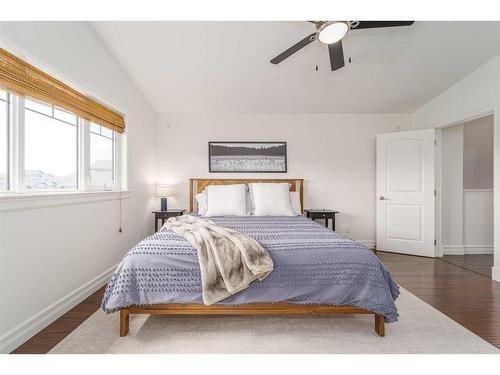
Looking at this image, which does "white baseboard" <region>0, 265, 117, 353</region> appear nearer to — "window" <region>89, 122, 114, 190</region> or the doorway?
"window" <region>89, 122, 114, 190</region>

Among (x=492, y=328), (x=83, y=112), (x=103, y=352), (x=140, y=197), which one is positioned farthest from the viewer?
(x=140, y=197)

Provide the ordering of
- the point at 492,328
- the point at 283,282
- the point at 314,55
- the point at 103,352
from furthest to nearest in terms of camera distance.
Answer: the point at 314,55 < the point at 492,328 < the point at 283,282 < the point at 103,352

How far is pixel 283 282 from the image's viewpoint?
1791 millimetres

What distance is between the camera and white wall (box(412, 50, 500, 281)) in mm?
2939

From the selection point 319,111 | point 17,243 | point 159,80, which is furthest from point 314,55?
point 17,243

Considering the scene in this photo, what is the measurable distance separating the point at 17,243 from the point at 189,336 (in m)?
1.29

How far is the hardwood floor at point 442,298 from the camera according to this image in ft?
6.06

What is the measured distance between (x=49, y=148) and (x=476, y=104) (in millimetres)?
4650

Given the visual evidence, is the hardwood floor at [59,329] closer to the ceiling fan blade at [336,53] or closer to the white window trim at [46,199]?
the white window trim at [46,199]

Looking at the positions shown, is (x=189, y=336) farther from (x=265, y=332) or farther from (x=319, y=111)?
(x=319, y=111)

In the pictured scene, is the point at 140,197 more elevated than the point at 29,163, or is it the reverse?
the point at 29,163

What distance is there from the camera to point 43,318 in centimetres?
191

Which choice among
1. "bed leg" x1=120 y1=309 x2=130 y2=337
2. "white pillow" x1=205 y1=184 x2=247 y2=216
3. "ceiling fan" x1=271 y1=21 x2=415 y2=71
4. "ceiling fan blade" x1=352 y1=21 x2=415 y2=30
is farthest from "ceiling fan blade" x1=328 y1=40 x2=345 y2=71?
"bed leg" x1=120 y1=309 x2=130 y2=337

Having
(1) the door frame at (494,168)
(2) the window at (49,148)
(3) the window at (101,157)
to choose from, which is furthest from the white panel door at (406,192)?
(2) the window at (49,148)
